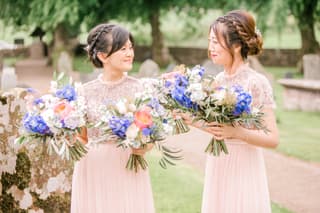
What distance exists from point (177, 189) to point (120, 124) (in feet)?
15.3

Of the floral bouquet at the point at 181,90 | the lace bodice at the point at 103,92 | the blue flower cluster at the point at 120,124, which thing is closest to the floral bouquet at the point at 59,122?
the lace bodice at the point at 103,92

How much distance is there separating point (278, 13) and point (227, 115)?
811 inches

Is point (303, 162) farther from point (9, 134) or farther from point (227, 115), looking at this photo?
point (227, 115)

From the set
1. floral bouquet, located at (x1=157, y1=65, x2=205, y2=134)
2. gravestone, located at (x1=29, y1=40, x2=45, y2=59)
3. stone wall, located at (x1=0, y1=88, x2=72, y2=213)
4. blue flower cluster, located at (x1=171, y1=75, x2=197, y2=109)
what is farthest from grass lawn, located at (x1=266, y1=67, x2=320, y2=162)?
gravestone, located at (x1=29, y1=40, x2=45, y2=59)

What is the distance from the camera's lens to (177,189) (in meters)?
8.33

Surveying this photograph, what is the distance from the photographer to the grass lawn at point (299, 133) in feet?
35.3

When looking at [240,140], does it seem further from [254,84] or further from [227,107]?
[227,107]

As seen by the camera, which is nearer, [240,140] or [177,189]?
[240,140]

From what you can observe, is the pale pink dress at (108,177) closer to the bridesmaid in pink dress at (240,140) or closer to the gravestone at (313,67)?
the bridesmaid in pink dress at (240,140)

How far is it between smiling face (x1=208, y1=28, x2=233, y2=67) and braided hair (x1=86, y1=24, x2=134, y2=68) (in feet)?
1.87

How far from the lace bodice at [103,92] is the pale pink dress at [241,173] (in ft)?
2.04

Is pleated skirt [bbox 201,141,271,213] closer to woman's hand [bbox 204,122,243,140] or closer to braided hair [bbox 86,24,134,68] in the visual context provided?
woman's hand [bbox 204,122,243,140]

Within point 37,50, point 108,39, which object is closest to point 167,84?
point 108,39

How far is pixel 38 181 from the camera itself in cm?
586
